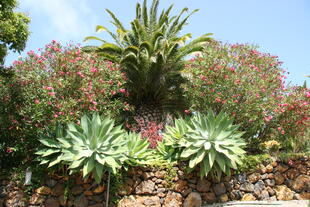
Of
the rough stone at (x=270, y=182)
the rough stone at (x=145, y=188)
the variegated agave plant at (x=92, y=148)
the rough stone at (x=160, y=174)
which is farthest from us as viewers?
the rough stone at (x=270, y=182)

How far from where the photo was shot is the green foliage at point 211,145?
25.8ft

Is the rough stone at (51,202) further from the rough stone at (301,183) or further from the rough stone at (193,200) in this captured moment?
the rough stone at (301,183)

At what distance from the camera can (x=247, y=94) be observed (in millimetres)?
9961

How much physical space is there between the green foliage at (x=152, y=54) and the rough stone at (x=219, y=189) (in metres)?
5.35

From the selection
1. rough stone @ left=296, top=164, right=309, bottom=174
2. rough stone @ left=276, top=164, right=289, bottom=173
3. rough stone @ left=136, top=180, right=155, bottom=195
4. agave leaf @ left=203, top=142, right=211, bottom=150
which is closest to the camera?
agave leaf @ left=203, top=142, right=211, bottom=150

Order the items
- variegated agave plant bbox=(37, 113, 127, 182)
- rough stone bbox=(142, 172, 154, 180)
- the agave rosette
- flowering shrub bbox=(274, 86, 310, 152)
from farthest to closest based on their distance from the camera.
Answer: flowering shrub bbox=(274, 86, 310, 152)
rough stone bbox=(142, 172, 154, 180)
the agave rosette
variegated agave plant bbox=(37, 113, 127, 182)

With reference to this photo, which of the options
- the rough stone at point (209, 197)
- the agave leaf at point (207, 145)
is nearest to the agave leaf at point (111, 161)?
the agave leaf at point (207, 145)

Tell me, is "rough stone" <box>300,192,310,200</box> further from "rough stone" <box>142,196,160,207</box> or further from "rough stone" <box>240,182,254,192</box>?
"rough stone" <box>142,196,160,207</box>

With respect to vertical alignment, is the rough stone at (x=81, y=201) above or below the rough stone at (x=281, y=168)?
below

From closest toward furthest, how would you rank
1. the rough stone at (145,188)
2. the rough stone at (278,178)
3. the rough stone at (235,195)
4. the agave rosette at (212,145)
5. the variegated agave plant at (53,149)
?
the variegated agave plant at (53,149) → the agave rosette at (212,145) → the rough stone at (145,188) → the rough stone at (235,195) → the rough stone at (278,178)

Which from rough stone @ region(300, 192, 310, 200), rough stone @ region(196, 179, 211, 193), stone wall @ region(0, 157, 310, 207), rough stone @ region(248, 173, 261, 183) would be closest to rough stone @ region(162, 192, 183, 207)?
stone wall @ region(0, 157, 310, 207)

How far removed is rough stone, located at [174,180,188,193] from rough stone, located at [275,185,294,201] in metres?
2.94

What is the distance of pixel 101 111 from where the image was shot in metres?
8.85

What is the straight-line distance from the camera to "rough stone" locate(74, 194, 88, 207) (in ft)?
25.4
